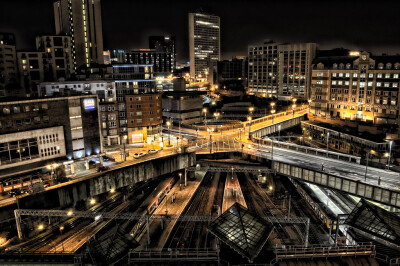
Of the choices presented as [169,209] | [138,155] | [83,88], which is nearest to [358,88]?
[138,155]

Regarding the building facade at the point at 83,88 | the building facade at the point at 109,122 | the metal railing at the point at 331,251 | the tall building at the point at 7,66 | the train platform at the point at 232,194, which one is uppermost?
the tall building at the point at 7,66

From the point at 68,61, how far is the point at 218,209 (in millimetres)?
92598

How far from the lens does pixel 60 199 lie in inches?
1993

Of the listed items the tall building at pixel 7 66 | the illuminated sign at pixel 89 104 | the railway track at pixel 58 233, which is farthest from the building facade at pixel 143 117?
the tall building at pixel 7 66

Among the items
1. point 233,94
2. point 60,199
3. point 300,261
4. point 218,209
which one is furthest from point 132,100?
point 233,94

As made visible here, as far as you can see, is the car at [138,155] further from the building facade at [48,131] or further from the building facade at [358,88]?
the building facade at [358,88]

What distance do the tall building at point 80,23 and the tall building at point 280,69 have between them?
87070 mm

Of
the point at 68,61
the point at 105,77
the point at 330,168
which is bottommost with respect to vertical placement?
the point at 330,168

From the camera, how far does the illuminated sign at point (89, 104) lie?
62500 mm

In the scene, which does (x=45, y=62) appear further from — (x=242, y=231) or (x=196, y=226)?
(x=242, y=231)

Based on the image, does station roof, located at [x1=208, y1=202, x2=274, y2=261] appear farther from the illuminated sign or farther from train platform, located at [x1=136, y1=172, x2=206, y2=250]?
the illuminated sign

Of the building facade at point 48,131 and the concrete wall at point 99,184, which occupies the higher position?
the building facade at point 48,131

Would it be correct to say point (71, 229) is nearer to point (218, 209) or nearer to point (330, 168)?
point (218, 209)

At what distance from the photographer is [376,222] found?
37.6 meters
